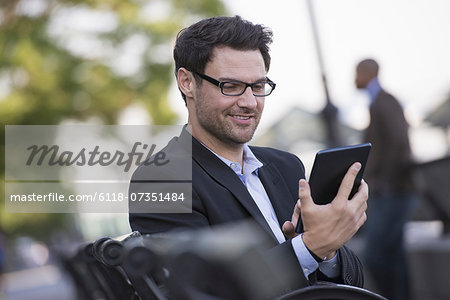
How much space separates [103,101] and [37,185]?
11432 mm

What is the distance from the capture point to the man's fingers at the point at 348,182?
6.46 ft

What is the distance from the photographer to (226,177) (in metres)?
2.45

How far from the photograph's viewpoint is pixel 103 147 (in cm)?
375

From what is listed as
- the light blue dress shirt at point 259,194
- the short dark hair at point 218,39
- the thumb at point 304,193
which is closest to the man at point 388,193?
the light blue dress shirt at point 259,194

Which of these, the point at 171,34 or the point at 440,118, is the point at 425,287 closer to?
the point at 440,118

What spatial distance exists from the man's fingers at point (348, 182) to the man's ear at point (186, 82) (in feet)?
2.63

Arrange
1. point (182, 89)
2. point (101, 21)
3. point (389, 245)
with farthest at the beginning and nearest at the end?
point (101, 21) < point (389, 245) < point (182, 89)

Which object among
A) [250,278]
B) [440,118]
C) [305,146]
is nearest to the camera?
[250,278]

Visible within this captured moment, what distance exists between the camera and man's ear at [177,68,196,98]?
103 inches

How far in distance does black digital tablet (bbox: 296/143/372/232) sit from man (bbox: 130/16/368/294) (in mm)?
33

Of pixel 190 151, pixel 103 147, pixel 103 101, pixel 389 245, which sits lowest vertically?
pixel 103 101

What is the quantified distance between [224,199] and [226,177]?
0.11 metres

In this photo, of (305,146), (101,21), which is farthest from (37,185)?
(101,21)

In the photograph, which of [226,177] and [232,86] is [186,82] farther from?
[226,177]
